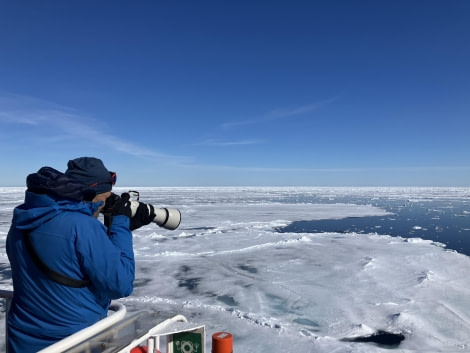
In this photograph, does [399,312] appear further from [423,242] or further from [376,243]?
[423,242]

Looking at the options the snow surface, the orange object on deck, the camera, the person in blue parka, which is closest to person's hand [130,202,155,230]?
the camera

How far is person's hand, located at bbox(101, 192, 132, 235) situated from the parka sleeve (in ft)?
0.47

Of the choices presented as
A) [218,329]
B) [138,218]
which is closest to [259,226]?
[218,329]

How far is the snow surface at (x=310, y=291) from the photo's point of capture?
11.8ft

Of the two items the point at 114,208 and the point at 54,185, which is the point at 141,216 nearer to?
the point at 114,208

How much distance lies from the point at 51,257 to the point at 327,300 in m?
4.20

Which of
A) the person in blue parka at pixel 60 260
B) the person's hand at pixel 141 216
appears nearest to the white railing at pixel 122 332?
the person in blue parka at pixel 60 260

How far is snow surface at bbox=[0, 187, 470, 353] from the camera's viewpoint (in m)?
3.60

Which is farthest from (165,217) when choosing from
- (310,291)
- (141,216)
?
(310,291)

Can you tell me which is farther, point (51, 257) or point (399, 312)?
point (399, 312)

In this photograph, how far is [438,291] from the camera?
5.09 meters

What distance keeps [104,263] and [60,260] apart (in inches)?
5.7

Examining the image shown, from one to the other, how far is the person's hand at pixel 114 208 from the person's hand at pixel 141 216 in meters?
0.10

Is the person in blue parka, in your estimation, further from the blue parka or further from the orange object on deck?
the orange object on deck
